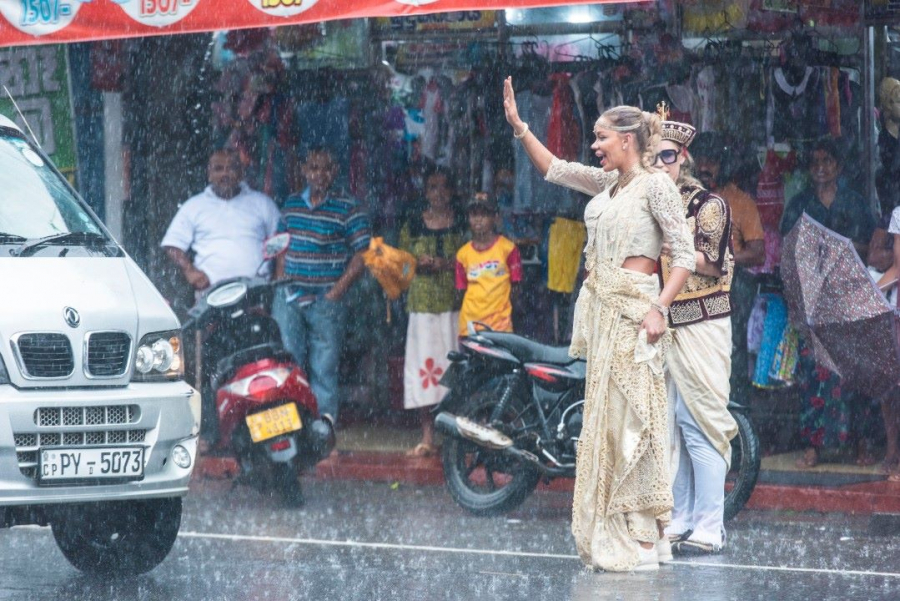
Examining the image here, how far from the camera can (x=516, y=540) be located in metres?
8.73

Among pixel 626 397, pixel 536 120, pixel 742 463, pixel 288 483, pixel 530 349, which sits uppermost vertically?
pixel 536 120

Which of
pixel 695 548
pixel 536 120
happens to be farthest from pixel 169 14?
pixel 695 548

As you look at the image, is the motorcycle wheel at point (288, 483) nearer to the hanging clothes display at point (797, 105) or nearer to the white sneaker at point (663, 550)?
the white sneaker at point (663, 550)

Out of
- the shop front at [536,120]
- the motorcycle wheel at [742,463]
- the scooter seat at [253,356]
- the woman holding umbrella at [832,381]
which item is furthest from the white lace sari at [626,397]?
the woman holding umbrella at [832,381]

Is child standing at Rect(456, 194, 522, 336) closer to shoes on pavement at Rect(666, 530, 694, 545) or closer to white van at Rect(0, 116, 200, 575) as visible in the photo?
shoes on pavement at Rect(666, 530, 694, 545)

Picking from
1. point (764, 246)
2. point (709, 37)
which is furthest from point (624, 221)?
point (709, 37)

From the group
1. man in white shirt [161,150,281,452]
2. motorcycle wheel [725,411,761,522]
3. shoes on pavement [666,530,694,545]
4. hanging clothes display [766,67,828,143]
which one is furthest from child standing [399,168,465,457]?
shoes on pavement [666,530,694,545]

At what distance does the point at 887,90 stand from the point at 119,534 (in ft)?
20.2

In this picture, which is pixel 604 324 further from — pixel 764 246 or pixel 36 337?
pixel 764 246

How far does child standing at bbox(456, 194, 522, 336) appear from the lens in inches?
439

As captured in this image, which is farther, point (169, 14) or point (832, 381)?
point (832, 381)

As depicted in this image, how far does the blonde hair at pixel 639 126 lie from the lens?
24.6 ft

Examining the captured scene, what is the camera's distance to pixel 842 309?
33.4ft

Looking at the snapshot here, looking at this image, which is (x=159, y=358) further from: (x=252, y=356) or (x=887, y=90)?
(x=887, y=90)
